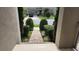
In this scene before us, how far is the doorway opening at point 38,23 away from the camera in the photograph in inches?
82.0

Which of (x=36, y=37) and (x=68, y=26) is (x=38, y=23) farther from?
(x=68, y=26)

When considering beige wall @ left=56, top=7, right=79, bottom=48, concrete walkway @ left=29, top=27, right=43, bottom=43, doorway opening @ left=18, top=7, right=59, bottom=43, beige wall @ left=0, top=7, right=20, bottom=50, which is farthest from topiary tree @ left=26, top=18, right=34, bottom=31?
beige wall @ left=56, top=7, right=79, bottom=48

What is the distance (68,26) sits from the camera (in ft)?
8.12

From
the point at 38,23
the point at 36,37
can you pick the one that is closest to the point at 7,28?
the point at 38,23

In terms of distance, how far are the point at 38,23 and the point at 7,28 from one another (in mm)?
533

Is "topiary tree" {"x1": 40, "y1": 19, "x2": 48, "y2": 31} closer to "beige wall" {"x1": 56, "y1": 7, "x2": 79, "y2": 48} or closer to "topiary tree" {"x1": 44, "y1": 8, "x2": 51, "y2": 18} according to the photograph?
"topiary tree" {"x1": 44, "y1": 8, "x2": 51, "y2": 18}

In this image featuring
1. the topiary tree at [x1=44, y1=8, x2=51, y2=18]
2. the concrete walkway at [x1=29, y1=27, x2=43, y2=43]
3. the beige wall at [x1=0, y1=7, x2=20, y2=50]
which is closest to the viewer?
the beige wall at [x1=0, y1=7, x2=20, y2=50]

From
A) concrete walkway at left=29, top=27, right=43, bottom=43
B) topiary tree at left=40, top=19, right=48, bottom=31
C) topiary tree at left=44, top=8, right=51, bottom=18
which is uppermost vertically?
topiary tree at left=44, top=8, right=51, bottom=18

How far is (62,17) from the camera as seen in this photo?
99.2 inches

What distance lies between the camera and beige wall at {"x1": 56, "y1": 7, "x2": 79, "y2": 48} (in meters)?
2.30

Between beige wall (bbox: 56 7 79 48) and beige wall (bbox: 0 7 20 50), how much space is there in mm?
833
